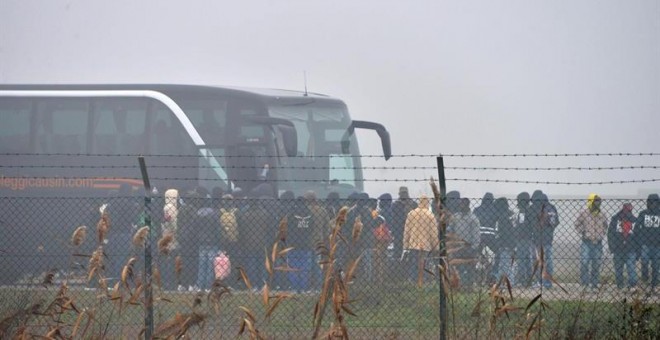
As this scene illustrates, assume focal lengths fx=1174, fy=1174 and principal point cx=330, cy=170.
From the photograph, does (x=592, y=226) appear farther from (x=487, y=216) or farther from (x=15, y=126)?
(x=15, y=126)

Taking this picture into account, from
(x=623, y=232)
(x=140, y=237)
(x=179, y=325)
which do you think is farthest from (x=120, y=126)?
(x=179, y=325)

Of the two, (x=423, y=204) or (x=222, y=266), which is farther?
(x=222, y=266)

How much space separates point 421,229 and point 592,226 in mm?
2259

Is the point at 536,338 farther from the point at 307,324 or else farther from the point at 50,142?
the point at 50,142

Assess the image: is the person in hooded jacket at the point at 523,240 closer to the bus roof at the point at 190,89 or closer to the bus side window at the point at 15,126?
the bus roof at the point at 190,89

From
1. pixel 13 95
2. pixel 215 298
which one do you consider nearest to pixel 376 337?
pixel 215 298

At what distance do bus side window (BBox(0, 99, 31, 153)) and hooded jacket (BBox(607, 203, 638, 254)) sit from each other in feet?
43.3

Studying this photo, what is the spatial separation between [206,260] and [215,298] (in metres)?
2.68

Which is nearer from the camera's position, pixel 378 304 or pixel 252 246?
pixel 378 304

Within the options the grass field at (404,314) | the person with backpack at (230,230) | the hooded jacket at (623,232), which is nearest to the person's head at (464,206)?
the grass field at (404,314)

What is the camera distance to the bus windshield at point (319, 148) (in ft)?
67.0

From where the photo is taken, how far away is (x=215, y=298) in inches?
320

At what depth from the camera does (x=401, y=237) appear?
10516 millimetres

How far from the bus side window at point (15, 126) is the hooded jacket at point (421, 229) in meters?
12.4
